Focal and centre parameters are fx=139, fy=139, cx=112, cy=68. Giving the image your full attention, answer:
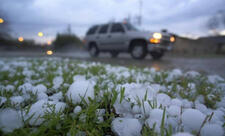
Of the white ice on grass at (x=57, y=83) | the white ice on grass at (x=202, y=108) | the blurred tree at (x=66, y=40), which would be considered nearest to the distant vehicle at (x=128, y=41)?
the white ice on grass at (x=57, y=83)

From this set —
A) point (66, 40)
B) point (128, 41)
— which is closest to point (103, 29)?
point (128, 41)

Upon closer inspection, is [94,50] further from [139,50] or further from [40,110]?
[40,110]

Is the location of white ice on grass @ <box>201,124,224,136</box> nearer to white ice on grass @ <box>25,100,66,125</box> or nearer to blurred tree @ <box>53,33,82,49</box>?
→ white ice on grass @ <box>25,100,66,125</box>

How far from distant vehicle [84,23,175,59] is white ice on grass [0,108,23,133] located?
5.12 metres

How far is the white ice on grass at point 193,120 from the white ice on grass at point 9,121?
2.12ft

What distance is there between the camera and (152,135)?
20.6 inches

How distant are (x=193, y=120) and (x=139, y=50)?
204 inches

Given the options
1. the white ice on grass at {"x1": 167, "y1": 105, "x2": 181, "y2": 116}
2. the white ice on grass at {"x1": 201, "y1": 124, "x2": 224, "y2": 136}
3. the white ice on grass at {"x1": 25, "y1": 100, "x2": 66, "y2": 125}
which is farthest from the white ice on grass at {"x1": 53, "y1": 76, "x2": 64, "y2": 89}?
the white ice on grass at {"x1": 201, "y1": 124, "x2": 224, "y2": 136}

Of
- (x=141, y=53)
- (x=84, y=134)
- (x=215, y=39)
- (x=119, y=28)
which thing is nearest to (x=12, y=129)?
(x=84, y=134)

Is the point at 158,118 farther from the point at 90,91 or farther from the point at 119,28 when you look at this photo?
the point at 119,28

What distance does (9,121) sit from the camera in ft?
1.70

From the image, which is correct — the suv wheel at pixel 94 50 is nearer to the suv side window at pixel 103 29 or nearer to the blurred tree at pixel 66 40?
the suv side window at pixel 103 29

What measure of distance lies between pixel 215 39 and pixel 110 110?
2431 centimetres

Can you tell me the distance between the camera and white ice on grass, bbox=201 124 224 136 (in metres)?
0.48
